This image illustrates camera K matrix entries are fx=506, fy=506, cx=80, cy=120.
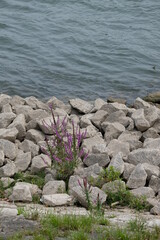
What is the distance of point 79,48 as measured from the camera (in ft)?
48.1

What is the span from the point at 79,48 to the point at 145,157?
8090 mm

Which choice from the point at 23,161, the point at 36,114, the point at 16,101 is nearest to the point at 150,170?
the point at 23,161

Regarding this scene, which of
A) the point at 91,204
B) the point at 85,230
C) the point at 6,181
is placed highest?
the point at 85,230

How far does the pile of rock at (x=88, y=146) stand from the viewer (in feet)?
20.9

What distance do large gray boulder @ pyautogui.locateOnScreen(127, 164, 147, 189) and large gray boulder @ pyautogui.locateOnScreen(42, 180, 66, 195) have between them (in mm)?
850

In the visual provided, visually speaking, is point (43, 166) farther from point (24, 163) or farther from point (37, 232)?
point (37, 232)

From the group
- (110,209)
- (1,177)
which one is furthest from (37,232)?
(1,177)

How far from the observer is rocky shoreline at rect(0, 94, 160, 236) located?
20.8ft

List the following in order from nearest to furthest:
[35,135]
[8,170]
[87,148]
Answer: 1. [8,170]
2. [87,148]
3. [35,135]

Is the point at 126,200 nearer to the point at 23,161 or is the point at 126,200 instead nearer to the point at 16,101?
the point at 23,161

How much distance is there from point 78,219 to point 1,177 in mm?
2123

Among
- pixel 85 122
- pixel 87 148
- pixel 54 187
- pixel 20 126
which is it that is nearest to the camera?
pixel 54 187

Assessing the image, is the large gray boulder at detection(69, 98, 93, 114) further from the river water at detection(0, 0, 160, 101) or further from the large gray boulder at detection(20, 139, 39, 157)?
the large gray boulder at detection(20, 139, 39, 157)

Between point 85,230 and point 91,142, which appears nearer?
point 85,230
